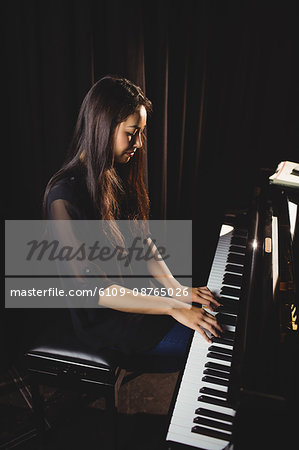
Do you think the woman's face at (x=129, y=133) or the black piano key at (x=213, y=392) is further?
the woman's face at (x=129, y=133)

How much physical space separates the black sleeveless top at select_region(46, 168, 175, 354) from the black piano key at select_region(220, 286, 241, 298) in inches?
13.4

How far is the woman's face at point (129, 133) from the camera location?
1.37 meters

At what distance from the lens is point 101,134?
1.35 metres

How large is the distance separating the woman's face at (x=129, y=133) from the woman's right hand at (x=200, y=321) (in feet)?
2.33

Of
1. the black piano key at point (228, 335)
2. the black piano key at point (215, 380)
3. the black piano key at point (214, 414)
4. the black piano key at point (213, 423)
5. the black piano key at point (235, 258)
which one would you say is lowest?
the black piano key at point (213, 423)

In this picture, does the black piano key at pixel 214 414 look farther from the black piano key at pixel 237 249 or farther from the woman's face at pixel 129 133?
the woman's face at pixel 129 133

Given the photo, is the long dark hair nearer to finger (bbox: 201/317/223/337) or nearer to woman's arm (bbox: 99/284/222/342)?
woman's arm (bbox: 99/284/222/342)

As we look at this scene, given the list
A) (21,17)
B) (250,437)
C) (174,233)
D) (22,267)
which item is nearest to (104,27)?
(21,17)

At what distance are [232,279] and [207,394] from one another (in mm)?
626

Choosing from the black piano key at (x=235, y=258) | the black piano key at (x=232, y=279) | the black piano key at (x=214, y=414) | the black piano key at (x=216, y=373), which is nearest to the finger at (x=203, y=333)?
the black piano key at (x=216, y=373)

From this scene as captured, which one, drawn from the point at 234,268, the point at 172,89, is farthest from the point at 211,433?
the point at 172,89

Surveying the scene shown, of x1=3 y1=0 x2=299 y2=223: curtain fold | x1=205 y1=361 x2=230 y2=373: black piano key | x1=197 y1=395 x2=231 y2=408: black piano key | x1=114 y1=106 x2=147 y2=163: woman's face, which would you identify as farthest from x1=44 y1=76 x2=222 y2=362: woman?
x1=3 y1=0 x2=299 y2=223: curtain fold

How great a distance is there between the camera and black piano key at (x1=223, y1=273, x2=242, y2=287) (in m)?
1.58

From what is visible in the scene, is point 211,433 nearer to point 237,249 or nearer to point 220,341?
point 220,341
